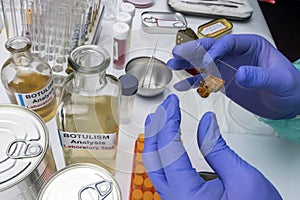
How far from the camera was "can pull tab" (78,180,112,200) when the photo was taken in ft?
1.36

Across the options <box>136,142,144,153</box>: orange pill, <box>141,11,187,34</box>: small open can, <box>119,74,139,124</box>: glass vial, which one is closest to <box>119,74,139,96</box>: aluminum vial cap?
<box>119,74,139,124</box>: glass vial

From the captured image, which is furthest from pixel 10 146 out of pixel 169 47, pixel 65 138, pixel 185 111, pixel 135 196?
pixel 169 47

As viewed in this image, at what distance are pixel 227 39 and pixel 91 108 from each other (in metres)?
0.35

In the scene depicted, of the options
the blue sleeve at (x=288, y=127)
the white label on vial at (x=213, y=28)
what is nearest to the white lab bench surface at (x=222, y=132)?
the blue sleeve at (x=288, y=127)

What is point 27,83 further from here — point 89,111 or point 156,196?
point 156,196

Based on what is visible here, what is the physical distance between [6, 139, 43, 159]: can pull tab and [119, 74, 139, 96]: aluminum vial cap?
0.27 m

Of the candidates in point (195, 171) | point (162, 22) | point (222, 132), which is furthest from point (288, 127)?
point (162, 22)

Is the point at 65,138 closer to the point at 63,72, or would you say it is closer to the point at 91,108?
the point at 91,108

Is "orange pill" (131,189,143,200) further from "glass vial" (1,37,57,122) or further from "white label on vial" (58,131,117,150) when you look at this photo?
"glass vial" (1,37,57,122)

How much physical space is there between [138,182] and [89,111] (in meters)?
0.16

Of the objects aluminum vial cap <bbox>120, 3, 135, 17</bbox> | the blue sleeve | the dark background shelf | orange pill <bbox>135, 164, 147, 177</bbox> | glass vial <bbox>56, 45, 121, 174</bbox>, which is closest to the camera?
glass vial <bbox>56, 45, 121, 174</bbox>

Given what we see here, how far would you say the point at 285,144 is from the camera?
0.75m

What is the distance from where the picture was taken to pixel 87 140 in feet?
1.77

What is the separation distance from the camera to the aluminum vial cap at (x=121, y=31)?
0.77m
